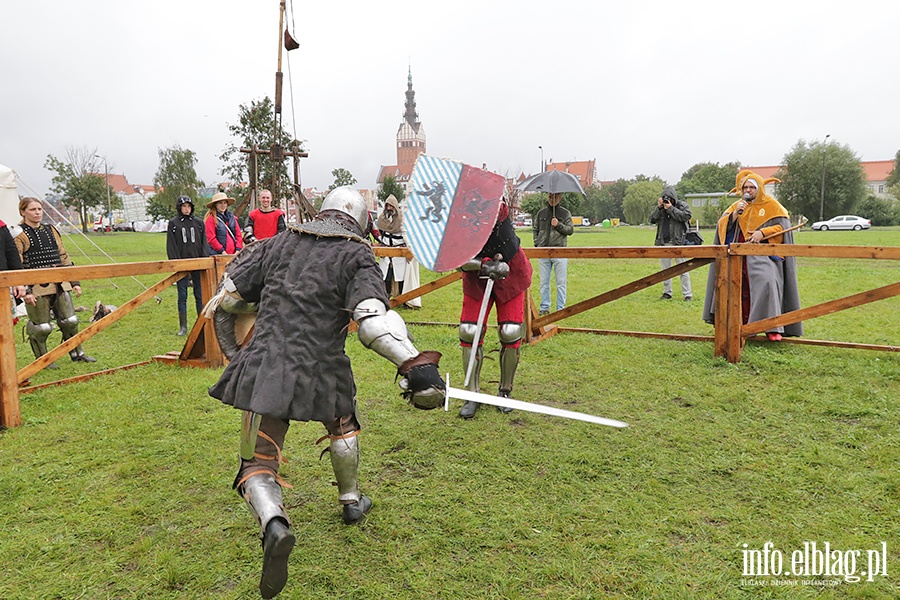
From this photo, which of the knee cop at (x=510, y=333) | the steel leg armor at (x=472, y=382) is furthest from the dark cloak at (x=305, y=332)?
the knee cop at (x=510, y=333)

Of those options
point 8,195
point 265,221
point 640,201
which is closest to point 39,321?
point 265,221

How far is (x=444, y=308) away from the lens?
8.73 meters

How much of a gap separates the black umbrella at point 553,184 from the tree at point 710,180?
70.9m

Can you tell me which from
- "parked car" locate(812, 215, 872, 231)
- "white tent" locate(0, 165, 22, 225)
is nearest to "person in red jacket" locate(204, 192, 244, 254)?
"white tent" locate(0, 165, 22, 225)

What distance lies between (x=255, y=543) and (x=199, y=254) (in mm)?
5163

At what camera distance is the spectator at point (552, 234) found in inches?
295

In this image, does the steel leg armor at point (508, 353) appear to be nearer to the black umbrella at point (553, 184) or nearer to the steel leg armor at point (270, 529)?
the steel leg armor at point (270, 529)

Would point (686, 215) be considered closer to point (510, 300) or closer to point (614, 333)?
point (614, 333)

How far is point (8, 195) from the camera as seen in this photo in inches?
425

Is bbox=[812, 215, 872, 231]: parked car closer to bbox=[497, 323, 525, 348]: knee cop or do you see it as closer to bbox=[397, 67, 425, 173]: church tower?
bbox=[497, 323, 525, 348]: knee cop

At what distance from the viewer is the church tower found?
340 ft

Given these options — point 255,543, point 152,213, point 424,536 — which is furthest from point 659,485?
point 152,213

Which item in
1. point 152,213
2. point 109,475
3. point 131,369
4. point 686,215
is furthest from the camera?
point 152,213

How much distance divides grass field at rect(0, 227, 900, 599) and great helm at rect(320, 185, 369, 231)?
1.39 metres
